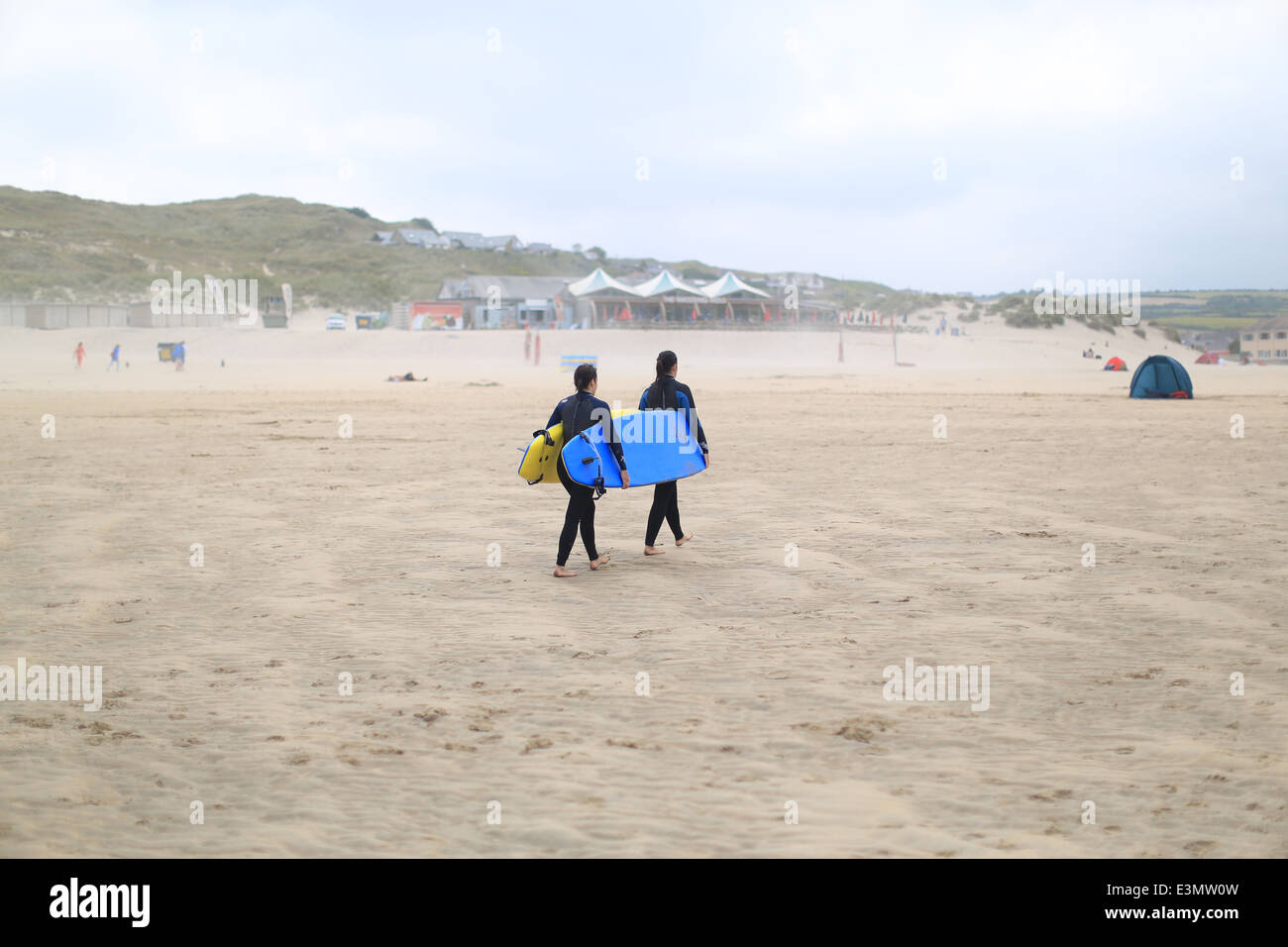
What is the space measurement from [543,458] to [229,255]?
133 metres

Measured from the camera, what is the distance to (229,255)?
128 m

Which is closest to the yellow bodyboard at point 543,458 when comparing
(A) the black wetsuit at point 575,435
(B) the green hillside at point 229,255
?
(A) the black wetsuit at point 575,435

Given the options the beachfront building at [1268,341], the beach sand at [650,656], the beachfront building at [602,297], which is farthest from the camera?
the beachfront building at [602,297]

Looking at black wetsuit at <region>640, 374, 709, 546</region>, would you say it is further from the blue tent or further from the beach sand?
the blue tent

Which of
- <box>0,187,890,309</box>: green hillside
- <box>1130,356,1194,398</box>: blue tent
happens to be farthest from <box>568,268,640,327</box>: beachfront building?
<box>1130,356,1194,398</box>: blue tent

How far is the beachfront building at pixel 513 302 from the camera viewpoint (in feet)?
232

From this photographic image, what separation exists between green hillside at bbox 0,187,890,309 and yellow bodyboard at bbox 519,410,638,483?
7590cm

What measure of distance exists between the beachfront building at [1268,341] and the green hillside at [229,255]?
56.4 metres

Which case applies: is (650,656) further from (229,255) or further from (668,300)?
(229,255)

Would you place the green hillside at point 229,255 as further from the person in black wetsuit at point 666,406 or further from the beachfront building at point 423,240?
the person in black wetsuit at point 666,406

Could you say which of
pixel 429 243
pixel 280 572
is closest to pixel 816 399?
pixel 280 572

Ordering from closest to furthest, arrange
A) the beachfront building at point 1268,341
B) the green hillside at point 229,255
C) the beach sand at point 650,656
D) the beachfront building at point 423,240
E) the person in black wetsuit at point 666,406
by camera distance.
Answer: the beach sand at point 650,656 < the person in black wetsuit at point 666,406 < the beachfront building at point 1268,341 < the green hillside at point 229,255 < the beachfront building at point 423,240

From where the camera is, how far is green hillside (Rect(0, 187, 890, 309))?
89125 mm

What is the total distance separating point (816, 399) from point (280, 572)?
20869mm
